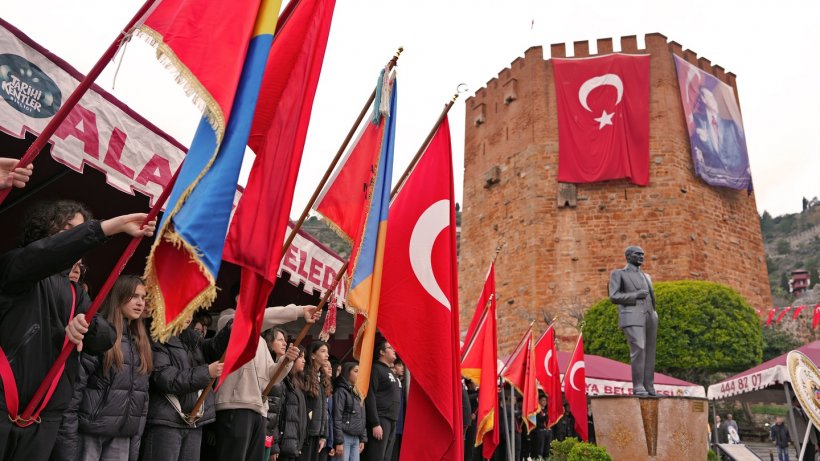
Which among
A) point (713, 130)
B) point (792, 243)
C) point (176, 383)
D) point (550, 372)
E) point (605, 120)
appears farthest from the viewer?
point (792, 243)

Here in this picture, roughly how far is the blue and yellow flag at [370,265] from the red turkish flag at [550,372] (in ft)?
28.0

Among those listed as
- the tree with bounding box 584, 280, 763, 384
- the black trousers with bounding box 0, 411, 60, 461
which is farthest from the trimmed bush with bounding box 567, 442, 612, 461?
the tree with bounding box 584, 280, 763, 384

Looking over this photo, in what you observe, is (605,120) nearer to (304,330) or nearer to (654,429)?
(654,429)

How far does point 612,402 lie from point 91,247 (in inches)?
283

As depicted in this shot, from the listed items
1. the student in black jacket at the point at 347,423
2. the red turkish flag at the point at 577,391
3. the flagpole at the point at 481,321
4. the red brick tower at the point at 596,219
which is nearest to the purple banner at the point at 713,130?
the red brick tower at the point at 596,219

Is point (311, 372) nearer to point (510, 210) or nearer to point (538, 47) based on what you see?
point (510, 210)

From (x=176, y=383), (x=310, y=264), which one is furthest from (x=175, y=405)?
(x=310, y=264)

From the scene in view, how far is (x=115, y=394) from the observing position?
11.8ft

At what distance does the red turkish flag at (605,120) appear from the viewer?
26250 mm

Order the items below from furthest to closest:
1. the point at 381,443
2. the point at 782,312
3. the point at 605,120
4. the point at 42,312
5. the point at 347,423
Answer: the point at 782,312 < the point at 605,120 < the point at 381,443 < the point at 347,423 < the point at 42,312

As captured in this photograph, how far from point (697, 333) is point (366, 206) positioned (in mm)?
22126

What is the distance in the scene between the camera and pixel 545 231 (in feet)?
87.3

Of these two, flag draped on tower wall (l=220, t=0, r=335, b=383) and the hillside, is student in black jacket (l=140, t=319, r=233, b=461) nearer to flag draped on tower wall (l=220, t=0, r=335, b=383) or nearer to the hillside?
flag draped on tower wall (l=220, t=0, r=335, b=383)

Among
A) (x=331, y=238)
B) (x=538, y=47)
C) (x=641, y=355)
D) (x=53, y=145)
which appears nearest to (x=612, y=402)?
(x=641, y=355)
